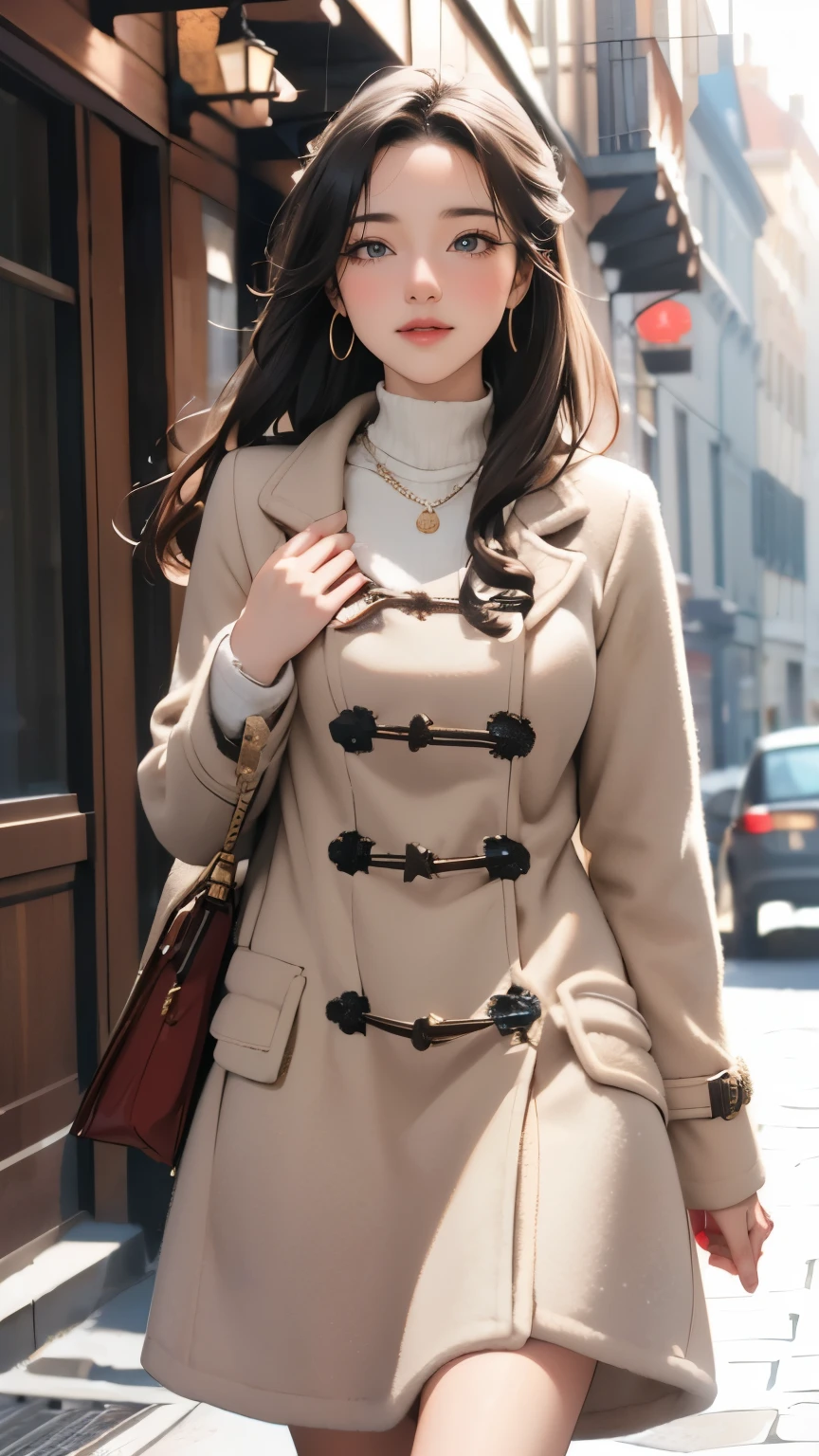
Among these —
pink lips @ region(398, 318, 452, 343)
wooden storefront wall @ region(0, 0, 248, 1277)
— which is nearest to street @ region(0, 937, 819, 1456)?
wooden storefront wall @ region(0, 0, 248, 1277)

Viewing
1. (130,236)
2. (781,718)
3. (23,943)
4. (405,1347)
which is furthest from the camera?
(781,718)

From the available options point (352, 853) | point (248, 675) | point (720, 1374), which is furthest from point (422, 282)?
point (720, 1374)

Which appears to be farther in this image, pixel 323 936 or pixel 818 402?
pixel 818 402

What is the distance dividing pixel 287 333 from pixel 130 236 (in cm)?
221

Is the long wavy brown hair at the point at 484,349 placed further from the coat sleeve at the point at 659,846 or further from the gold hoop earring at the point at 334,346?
the coat sleeve at the point at 659,846

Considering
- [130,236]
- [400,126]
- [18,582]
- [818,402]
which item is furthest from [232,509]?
[818,402]

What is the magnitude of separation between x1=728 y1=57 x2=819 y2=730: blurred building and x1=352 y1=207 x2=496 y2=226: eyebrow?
5.92 m

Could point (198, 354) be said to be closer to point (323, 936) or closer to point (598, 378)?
point (598, 378)

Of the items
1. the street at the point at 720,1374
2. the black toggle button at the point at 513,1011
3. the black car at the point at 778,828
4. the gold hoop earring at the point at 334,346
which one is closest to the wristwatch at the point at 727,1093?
the black toggle button at the point at 513,1011

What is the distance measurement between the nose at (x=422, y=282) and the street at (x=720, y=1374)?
172 cm

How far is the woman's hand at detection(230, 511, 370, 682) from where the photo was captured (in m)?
1.93

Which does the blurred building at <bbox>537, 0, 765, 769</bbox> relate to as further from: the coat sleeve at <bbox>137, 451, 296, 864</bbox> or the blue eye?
the coat sleeve at <bbox>137, 451, 296, 864</bbox>

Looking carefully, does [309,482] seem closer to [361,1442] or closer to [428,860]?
[428,860]

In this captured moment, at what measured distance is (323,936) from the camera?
196 cm
